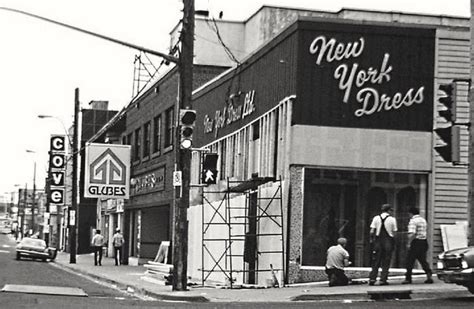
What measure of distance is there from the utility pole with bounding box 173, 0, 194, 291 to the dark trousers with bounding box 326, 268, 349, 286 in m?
3.43

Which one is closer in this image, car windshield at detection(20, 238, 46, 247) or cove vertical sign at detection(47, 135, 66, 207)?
car windshield at detection(20, 238, 46, 247)

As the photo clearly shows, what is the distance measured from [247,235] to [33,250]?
27835 millimetres

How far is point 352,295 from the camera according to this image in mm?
18609

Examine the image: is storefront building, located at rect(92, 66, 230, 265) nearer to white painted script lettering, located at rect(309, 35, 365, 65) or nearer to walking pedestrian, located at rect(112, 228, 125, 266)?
walking pedestrian, located at rect(112, 228, 125, 266)

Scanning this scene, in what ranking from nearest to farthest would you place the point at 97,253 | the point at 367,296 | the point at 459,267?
1. the point at 459,267
2. the point at 367,296
3. the point at 97,253

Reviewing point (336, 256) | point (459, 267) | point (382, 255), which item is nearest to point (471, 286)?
point (459, 267)

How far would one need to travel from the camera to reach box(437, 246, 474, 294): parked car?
648 inches

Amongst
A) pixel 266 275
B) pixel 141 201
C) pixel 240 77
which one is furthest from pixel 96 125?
pixel 266 275

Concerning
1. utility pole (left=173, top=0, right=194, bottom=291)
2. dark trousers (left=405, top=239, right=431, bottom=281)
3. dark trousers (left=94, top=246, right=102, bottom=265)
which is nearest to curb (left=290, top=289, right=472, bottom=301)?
dark trousers (left=405, top=239, right=431, bottom=281)

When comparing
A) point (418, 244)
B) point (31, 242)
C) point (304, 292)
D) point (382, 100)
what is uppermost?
point (382, 100)

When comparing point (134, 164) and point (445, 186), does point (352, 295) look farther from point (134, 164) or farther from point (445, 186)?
point (134, 164)

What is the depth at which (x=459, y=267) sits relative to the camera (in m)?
16.7

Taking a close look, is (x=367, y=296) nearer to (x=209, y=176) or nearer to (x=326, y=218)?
(x=326, y=218)

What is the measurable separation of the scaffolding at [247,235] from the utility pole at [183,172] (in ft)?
8.00
